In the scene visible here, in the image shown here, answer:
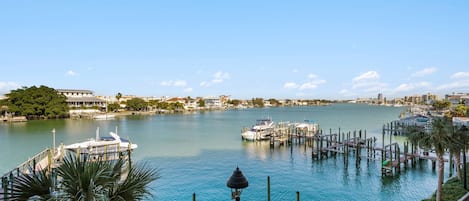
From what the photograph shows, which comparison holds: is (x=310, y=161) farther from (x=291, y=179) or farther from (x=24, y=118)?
(x=24, y=118)

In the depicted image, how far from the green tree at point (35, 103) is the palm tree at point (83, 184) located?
80.3m

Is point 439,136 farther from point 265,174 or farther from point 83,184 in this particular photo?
point 265,174

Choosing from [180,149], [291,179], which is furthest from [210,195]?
[180,149]

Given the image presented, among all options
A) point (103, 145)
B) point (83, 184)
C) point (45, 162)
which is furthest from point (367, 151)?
point (83, 184)

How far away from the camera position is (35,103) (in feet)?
237

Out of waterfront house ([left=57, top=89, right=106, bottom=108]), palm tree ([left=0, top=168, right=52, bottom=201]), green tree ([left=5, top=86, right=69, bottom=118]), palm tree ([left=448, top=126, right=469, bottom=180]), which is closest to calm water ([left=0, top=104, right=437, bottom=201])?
palm tree ([left=448, top=126, right=469, bottom=180])

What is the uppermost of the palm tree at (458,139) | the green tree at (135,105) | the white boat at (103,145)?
the green tree at (135,105)

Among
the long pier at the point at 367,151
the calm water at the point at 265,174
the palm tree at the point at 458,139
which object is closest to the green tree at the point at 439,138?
the palm tree at the point at 458,139

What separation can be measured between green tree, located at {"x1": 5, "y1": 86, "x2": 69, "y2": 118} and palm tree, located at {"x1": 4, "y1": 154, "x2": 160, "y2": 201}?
80.3 m

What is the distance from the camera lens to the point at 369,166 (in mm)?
24672

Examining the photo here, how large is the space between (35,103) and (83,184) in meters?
82.8

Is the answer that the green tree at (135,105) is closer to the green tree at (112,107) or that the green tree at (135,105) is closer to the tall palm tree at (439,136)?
the green tree at (112,107)

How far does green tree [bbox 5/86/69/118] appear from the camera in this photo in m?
70.8

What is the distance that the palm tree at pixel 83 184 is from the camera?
450cm
